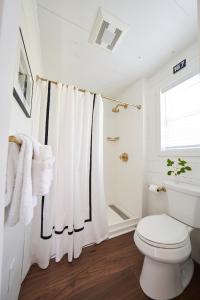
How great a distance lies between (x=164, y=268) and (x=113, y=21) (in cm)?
198

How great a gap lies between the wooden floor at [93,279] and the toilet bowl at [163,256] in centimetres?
7

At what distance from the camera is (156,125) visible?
1.60 metres

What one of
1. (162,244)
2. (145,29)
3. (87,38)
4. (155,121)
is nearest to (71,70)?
(87,38)

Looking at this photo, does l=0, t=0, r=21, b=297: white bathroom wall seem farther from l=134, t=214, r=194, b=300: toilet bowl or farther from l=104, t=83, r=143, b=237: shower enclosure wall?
l=104, t=83, r=143, b=237: shower enclosure wall

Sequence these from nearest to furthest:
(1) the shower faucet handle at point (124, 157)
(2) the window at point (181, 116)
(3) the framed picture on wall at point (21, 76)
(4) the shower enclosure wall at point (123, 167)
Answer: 1. (3) the framed picture on wall at point (21, 76)
2. (2) the window at point (181, 116)
3. (4) the shower enclosure wall at point (123, 167)
4. (1) the shower faucet handle at point (124, 157)

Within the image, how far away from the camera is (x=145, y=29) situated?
1115mm

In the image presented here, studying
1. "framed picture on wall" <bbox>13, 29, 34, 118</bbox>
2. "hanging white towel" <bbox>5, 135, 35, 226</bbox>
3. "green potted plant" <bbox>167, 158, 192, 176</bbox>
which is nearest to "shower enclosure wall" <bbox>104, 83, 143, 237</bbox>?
"green potted plant" <bbox>167, 158, 192, 176</bbox>

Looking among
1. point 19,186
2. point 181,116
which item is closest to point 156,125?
point 181,116

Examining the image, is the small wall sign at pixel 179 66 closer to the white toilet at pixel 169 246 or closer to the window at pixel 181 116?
the window at pixel 181 116

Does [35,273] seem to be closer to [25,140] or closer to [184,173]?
[25,140]

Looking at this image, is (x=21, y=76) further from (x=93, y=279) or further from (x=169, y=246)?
(x=93, y=279)

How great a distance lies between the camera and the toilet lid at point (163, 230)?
850 mm

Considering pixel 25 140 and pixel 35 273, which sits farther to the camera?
pixel 35 273

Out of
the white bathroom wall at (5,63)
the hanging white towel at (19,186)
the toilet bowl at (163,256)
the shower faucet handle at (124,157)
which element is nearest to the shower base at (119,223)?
the toilet bowl at (163,256)
